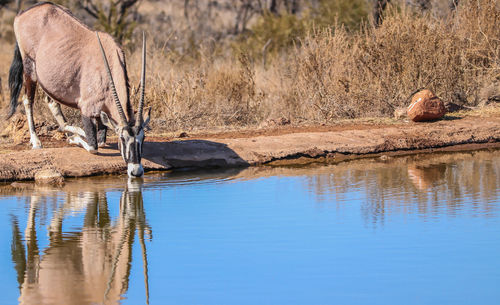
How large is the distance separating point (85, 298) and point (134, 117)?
408cm

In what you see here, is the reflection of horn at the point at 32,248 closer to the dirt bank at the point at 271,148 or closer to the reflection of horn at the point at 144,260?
the reflection of horn at the point at 144,260

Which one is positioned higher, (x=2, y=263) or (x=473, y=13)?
(x=473, y=13)

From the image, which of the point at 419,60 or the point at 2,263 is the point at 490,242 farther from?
the point at 419,60

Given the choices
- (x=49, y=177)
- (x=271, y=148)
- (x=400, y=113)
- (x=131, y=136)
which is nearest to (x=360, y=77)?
(x=400, y=113)

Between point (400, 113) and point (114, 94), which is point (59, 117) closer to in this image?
point (114, 94)

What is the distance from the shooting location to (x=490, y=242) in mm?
4867

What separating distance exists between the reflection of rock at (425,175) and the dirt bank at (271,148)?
3.59 ft

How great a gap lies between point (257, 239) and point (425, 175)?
10.2 feet

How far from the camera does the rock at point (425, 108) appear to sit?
1027 centimetres

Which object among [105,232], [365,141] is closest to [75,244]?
[105,232]

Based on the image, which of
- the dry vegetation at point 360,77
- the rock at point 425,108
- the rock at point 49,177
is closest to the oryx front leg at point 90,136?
the rock at point 49,177

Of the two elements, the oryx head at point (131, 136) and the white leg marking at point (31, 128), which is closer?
the oryx head at point (131, 136)

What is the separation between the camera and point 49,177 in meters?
7.72

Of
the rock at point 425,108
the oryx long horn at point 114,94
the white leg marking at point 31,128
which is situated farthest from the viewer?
the rock at point 425,108
